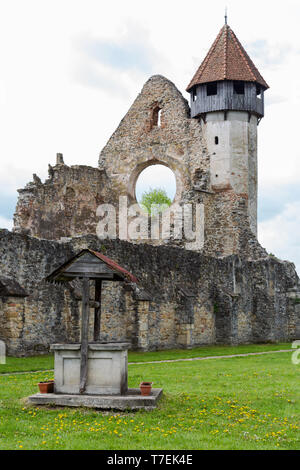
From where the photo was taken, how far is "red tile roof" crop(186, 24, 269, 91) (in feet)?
122

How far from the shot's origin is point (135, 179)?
132 feet

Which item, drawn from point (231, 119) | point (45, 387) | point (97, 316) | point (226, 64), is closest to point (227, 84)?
point (226, 64)

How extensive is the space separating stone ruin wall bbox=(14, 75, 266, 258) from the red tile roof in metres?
2.20

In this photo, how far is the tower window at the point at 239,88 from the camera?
37.6 meters

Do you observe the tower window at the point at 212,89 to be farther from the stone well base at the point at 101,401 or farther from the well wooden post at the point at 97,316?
the stone well base at the point at 101,401

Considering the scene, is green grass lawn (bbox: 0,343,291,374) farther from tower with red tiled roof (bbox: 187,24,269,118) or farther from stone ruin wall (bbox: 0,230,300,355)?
tower with red tiled roof (bbox: 187,24,269,118)

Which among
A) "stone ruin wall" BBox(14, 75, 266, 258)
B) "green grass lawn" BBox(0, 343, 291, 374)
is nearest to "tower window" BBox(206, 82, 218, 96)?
"stone ruin wall" BBox(14, 75, 266, 258)

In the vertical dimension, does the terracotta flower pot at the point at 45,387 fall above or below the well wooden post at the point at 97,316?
below

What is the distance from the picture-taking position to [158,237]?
36.9 m

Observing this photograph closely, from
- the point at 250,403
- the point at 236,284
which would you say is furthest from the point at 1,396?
the point at 236,284

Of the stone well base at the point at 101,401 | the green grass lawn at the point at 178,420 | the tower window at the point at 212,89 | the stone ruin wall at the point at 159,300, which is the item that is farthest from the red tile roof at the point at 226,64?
the stone well base at the point at 101,401

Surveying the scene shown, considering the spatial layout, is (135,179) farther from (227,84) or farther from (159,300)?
(159,300)

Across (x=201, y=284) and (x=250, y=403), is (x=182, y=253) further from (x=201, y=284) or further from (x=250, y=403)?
(x=250, y=403)

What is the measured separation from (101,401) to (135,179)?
3068 centimetres
